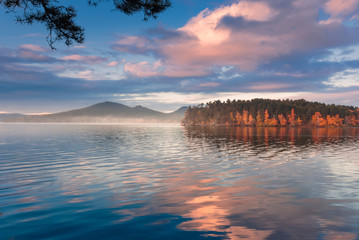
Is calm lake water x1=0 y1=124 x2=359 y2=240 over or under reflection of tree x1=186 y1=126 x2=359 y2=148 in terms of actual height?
over

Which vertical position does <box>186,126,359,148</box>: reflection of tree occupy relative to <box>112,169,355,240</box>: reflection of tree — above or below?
below

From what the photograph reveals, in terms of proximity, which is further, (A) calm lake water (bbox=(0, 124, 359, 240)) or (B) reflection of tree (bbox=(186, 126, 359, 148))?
(B) reflection of tree (bbox=(186, 126, 359, 148))

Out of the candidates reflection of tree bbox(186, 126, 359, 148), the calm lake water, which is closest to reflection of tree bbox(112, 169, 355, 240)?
the calm lake water

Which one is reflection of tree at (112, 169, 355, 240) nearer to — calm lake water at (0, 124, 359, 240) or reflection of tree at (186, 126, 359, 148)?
calm lake water at (0, 124, 359, 240)

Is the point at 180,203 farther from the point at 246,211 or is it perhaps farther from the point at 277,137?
the point at 277,137

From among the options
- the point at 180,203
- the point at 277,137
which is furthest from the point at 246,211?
the point at 277,137

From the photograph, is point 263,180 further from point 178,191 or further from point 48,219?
point 48,219

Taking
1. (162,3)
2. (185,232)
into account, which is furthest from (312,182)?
(162,3)

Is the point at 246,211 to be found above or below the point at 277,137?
above

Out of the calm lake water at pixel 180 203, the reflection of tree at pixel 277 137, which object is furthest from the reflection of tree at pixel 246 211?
the reflection of tree at pixel 277 137

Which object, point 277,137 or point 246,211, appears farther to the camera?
point 277,137

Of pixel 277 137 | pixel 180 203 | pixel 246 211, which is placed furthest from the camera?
pixel 277 137

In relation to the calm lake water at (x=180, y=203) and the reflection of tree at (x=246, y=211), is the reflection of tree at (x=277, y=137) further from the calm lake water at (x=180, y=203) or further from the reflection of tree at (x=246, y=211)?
the reflection of tree at (x=246, y=211)

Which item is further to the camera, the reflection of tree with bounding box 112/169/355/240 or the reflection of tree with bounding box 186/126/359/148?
the reflection of tree with bounding box 186/126/359/148
